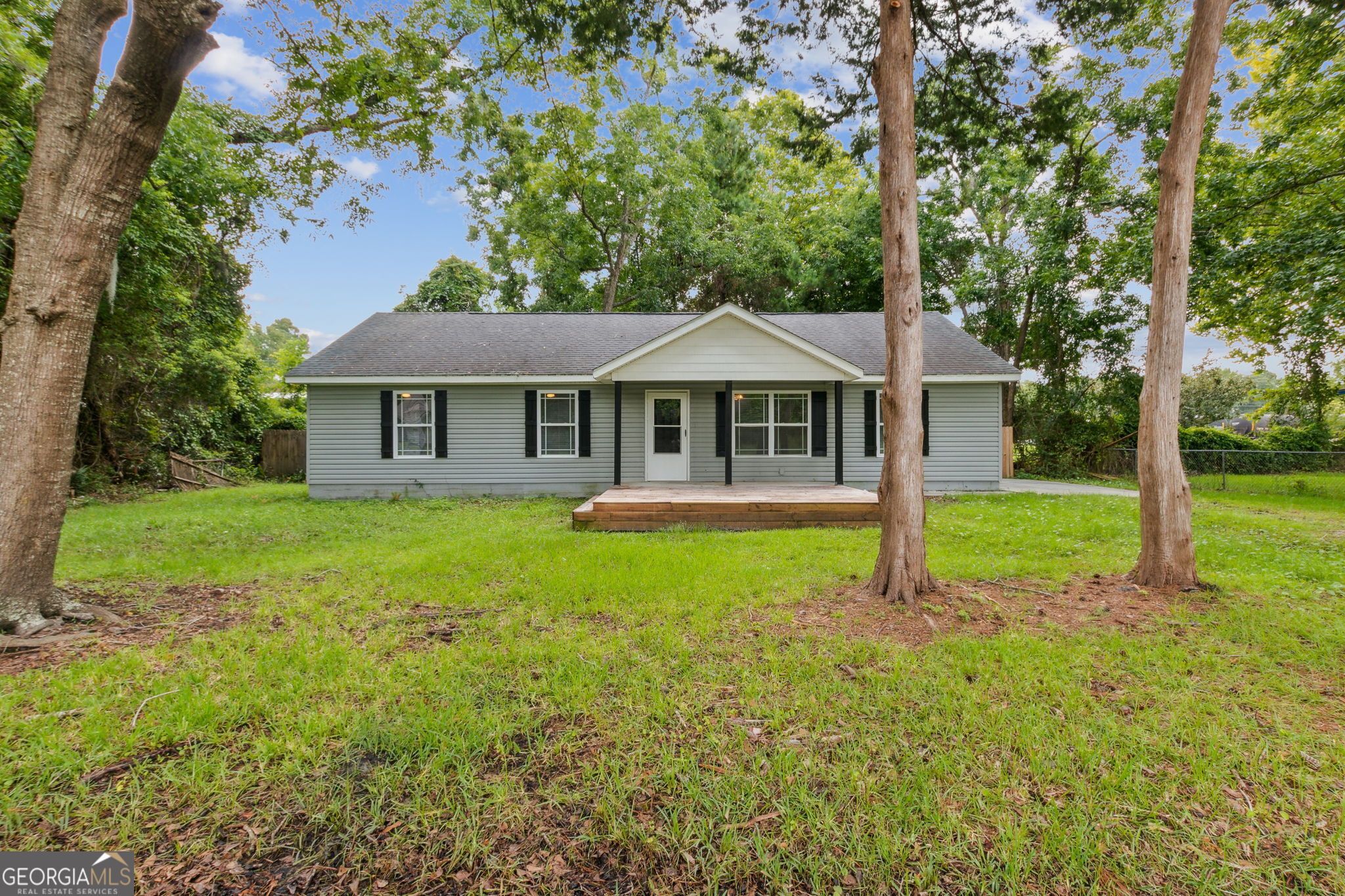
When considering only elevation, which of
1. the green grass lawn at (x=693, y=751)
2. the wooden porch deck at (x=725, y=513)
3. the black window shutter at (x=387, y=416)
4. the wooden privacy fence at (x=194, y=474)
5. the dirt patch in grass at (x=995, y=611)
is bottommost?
the green grass lawn at (x=693, y=751)

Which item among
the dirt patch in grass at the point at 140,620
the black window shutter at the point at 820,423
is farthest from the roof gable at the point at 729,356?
the dirt patch in grass at the point at 140,620

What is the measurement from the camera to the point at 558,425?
39.4 feet

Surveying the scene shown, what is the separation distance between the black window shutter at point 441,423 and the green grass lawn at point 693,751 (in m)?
7.45

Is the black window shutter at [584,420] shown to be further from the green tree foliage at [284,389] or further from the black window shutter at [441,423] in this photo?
the green tree foliage at [284,389]

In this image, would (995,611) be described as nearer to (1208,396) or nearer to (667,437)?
(667,437)

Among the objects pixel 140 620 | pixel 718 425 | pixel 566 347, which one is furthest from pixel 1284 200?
pixel 140 620

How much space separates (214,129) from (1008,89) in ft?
43.7

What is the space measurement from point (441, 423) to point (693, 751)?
35.9 ft

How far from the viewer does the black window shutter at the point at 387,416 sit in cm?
1156

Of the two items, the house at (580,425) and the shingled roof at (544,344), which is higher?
the shingled roof at (544,344)

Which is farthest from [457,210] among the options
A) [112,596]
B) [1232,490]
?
[1232,490]

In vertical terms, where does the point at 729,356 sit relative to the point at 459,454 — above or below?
above

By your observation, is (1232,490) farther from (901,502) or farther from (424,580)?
(424,580)

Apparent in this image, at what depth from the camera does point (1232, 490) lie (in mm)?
12297
